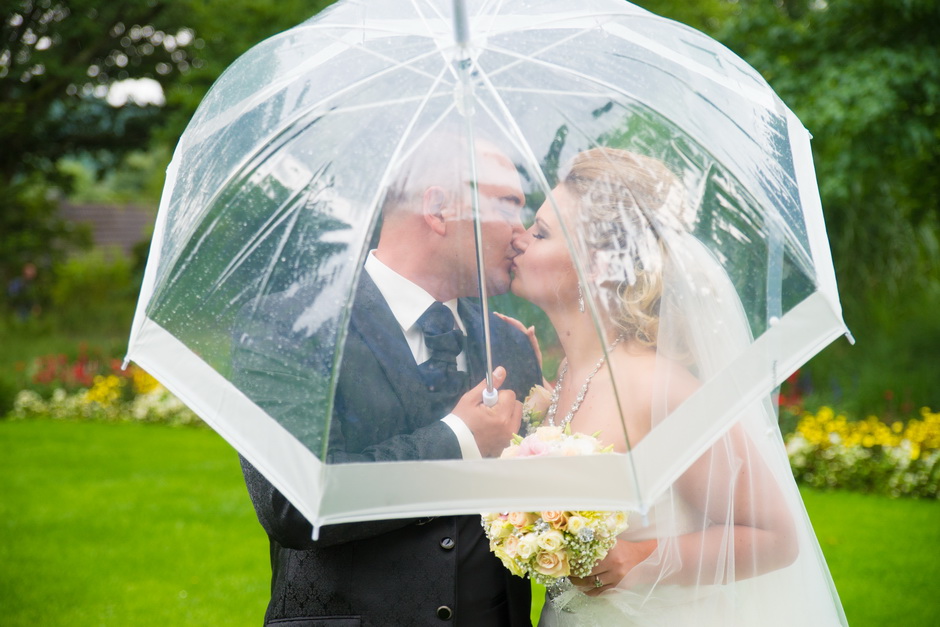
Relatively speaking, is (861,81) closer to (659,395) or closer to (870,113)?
(870,113)

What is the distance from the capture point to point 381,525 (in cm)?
223

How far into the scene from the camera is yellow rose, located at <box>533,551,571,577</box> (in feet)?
6.91

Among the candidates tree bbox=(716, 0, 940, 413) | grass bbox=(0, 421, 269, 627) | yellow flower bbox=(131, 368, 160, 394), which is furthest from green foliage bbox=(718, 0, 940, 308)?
yellow flower bbox=(131, 368, 160, 394)

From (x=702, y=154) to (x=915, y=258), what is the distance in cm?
977

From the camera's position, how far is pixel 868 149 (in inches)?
288

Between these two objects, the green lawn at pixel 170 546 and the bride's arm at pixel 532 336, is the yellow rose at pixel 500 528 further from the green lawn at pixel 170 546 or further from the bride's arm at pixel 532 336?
the green lawn at pixel 170 546

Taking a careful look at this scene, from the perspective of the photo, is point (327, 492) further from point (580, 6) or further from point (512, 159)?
point (580, 6)

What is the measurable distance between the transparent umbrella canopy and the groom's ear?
45mm

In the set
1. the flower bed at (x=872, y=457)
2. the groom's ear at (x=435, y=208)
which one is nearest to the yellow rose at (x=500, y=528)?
the groom's ear at (x=435, y=208)

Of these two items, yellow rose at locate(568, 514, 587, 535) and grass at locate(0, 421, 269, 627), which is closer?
yellow rose at locate(568, 514, 587, 535)

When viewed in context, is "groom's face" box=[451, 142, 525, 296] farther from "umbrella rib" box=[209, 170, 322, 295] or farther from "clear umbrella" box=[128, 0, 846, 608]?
"umbrella rib" box=[209, 170, 322, 295]

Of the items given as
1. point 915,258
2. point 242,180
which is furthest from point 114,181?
point 242,180

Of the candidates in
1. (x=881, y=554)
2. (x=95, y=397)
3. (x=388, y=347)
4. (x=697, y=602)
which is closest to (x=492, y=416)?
(x=388, y=347)

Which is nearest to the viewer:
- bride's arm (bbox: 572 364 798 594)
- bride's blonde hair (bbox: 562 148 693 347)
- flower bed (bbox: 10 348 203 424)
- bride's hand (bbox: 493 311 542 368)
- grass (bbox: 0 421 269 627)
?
bride's blonde hair (bbox: 562 148 693 347)
